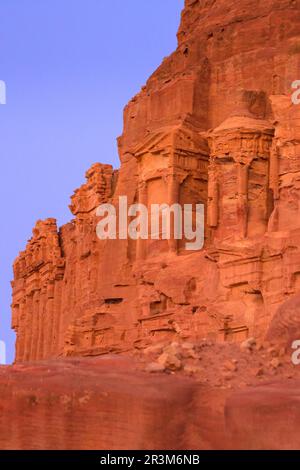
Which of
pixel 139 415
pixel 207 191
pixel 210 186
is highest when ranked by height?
pixel 207 191

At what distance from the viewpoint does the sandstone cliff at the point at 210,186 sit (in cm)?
4897

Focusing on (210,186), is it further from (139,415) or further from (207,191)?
(139,415)

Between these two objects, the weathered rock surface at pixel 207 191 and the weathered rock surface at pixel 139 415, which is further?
the weathered rock surface at pixel 207 191

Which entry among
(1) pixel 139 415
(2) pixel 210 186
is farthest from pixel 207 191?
(1) pixel 139 415

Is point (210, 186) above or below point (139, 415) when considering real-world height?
above

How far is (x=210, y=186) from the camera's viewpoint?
53.1 metres

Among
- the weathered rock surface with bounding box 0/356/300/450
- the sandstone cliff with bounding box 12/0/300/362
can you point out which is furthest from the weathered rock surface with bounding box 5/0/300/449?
the weathered rock surface with bounding box 0/356/300/450

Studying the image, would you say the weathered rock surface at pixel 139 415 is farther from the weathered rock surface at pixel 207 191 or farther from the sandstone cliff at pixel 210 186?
the sandstone cliff at pixel 210 186

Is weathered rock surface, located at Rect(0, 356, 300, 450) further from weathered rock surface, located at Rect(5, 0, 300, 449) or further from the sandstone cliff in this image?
the sandstone cliff

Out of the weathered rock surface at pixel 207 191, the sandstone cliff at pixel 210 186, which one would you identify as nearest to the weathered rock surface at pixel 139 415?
the weathered rock surface at pixel 207 191

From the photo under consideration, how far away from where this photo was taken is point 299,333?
29.0m

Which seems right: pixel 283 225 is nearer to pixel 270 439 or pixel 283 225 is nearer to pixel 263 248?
pixel 263 248
